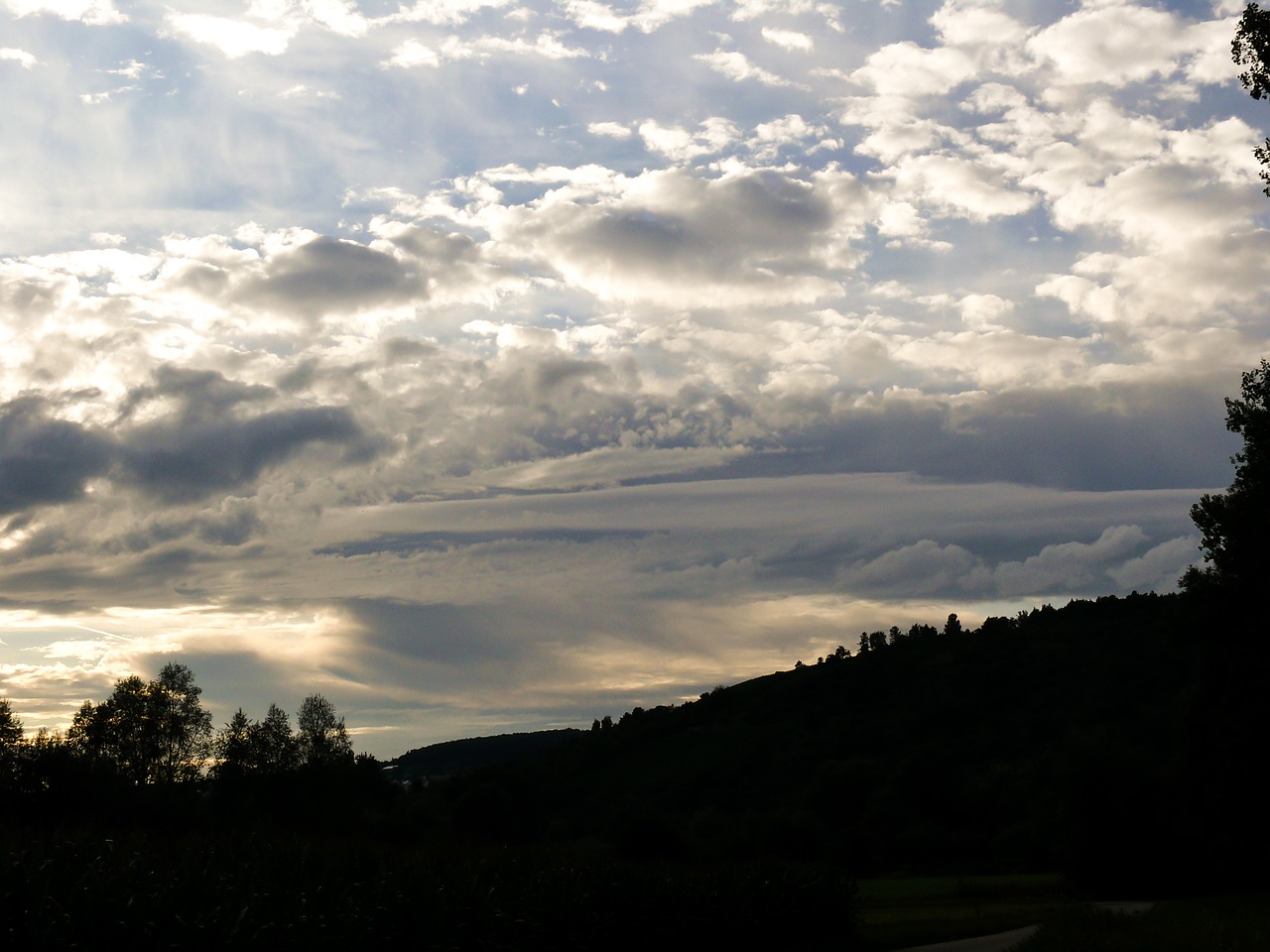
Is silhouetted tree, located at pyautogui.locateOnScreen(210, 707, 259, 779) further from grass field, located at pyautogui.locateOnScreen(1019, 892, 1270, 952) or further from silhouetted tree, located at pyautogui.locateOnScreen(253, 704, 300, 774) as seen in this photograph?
grass field, located at pyautogui.locateOnScreen(1019, 892, 1270, 952)

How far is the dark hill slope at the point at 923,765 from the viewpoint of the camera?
64000 mm

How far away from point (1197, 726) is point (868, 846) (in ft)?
235

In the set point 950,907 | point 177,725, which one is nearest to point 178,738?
point 177,725

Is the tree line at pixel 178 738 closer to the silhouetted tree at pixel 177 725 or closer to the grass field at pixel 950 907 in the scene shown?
the silhouetted tree at pixel 177 725

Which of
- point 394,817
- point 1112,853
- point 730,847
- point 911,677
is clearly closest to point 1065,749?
point 1112,853

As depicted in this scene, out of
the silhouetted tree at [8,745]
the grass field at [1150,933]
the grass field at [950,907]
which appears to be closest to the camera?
the grass field at [1150,933]

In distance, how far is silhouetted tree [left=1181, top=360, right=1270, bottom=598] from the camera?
1156 inches

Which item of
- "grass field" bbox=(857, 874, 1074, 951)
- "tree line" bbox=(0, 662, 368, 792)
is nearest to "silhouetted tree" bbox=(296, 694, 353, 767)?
"tree line" bbox=(0, 662, 368, 792)

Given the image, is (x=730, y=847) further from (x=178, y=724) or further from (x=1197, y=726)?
(x=1197, y=726)

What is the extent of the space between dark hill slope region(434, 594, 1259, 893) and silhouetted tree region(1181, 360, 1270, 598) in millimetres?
12647

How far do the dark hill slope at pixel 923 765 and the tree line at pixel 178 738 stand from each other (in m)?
15.0

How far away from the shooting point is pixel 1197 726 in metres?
39.8

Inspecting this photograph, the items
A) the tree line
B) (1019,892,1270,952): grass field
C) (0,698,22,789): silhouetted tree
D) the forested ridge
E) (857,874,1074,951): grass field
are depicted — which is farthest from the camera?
the tree line

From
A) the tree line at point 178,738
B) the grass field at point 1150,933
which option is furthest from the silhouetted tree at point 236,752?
the grass field at point 1150,933
